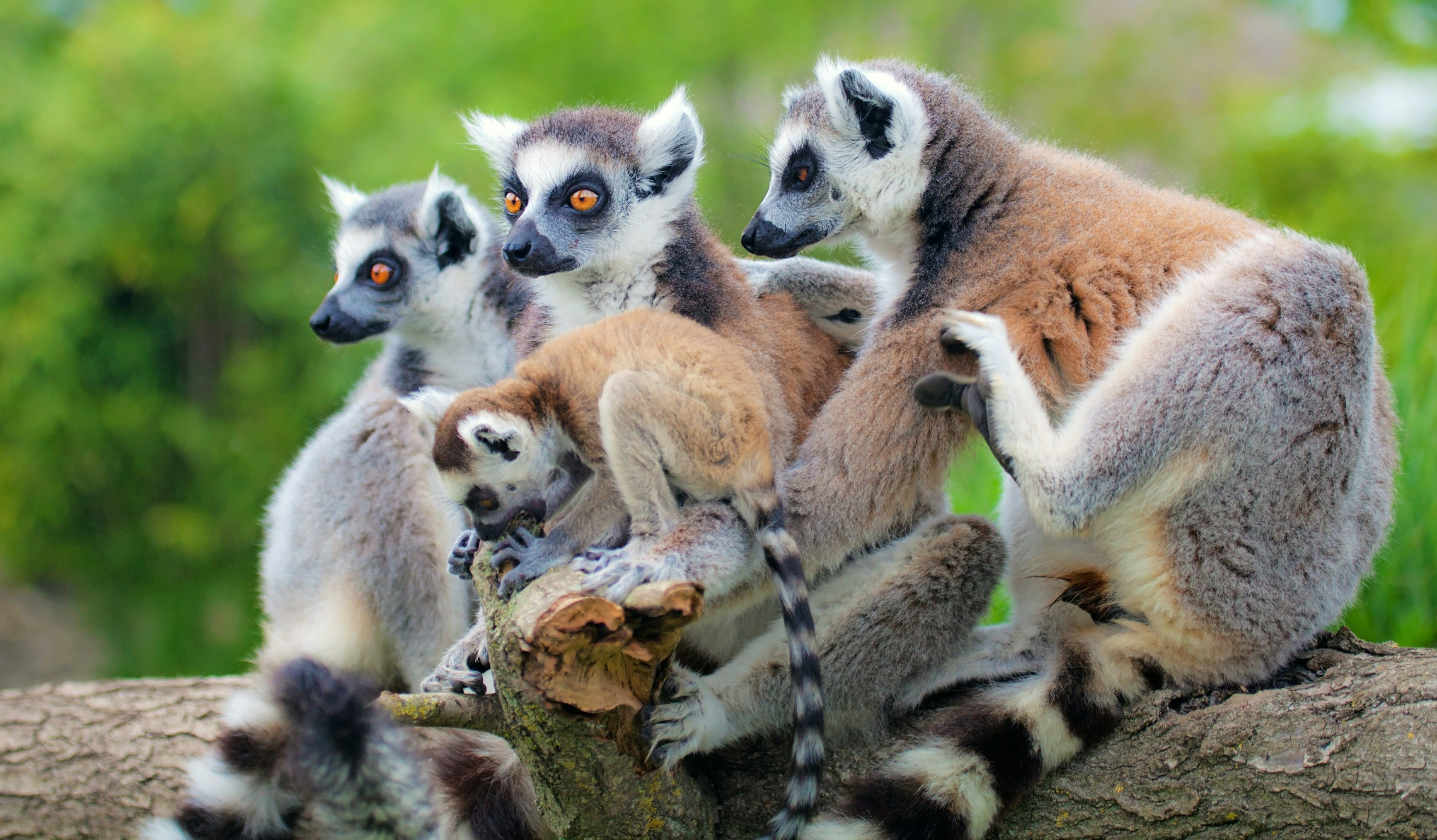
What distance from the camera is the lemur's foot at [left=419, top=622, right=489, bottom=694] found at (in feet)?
9.50

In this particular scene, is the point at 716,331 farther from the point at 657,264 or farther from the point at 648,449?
the point at 648,449

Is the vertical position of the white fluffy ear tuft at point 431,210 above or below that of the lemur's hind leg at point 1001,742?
above

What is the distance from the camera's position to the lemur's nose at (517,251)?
10.8ft

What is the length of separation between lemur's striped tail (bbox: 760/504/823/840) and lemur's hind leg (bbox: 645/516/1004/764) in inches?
7.4

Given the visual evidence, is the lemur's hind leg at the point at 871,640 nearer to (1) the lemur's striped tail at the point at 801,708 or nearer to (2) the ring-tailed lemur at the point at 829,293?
(1) the lemur's striped tail at the point at 801,708

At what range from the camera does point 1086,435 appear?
8.82ft

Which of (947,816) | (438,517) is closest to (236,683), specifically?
(438,517)

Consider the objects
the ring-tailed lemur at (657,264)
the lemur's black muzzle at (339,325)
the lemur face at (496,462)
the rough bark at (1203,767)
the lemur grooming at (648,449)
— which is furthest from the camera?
the lemur's black muzzle at (339,325)

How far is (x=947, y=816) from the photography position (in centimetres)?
256

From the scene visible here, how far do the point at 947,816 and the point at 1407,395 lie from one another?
3.80 metres

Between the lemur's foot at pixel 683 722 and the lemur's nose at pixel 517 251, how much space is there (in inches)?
55.2

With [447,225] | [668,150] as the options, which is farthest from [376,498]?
[668,150]

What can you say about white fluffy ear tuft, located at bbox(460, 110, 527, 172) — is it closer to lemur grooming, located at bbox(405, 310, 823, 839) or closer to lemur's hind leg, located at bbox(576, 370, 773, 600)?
lemur grooming, located at bbox(405, 310, 823, 839)

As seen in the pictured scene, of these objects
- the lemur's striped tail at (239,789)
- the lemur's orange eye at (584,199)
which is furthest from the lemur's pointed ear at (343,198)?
the lemur's striped tail at (239,789)
